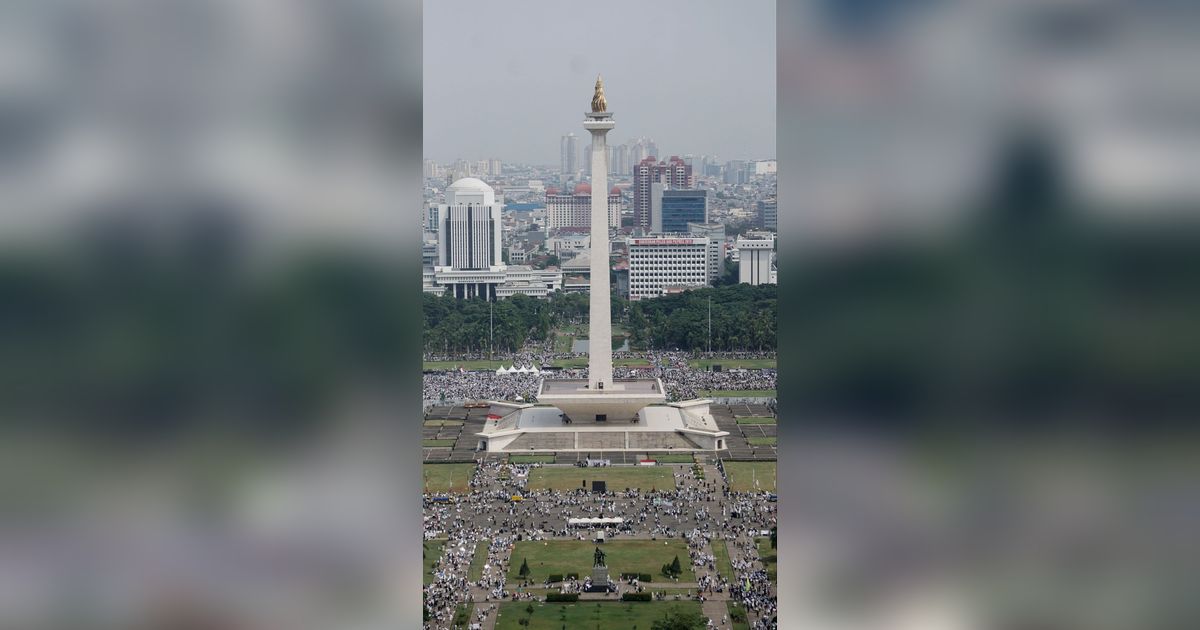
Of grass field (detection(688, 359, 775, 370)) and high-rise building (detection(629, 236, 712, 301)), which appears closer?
grass field (detection(688, 359, 775, 370))

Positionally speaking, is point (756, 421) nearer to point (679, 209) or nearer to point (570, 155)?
point (679, 209)

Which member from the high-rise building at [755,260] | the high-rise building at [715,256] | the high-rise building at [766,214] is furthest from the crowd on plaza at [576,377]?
the high-rise building at [766,214]

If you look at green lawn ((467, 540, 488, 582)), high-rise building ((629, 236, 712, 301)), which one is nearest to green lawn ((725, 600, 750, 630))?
green lawn ((467, 540, 488, 582))

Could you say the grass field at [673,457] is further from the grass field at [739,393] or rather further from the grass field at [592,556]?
the grass field at [739,393]

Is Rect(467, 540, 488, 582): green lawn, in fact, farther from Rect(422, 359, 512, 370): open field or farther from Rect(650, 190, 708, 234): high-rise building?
Rect(650, 190, 708, 234): high-rise building
